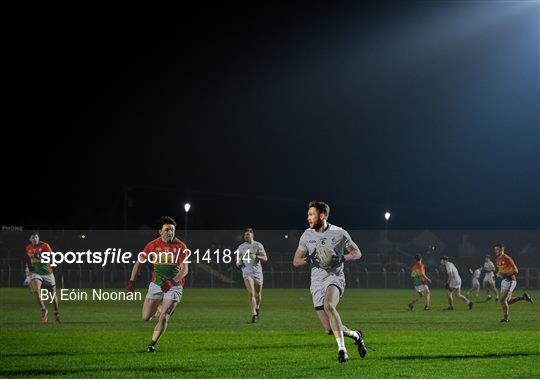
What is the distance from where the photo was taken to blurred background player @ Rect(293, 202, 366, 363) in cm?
1520

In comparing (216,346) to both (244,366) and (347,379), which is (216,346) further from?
(347,379)

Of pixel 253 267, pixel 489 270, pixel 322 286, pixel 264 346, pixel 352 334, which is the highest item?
pixel 489 270

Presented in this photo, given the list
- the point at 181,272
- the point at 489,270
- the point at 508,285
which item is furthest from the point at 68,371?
the point at 489,270

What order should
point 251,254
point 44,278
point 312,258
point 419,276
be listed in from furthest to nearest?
point 419,276 < point 251,254 < point 44,278 < point 312,258

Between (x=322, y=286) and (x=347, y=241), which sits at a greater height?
(x=347, y=241)

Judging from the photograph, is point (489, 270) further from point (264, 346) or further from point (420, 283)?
point (264, 346)

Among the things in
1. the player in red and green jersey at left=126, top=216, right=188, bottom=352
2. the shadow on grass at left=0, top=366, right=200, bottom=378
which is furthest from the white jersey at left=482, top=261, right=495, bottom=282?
the shadow on grass at left=0, top=366, right=200, bottom=378

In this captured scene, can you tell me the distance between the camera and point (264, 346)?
771 inches

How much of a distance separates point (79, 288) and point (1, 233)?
12420 millimetres

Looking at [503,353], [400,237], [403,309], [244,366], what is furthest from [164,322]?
[400,237]

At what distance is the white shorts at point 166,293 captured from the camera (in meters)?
17.8

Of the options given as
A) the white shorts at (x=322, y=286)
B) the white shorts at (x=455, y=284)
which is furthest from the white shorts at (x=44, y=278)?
the white shorts at (x=455, y=284)

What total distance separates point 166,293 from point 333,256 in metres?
3.77

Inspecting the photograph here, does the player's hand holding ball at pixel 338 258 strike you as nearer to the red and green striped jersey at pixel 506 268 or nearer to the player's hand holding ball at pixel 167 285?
the player's hand holding ball at pixel 167 285
